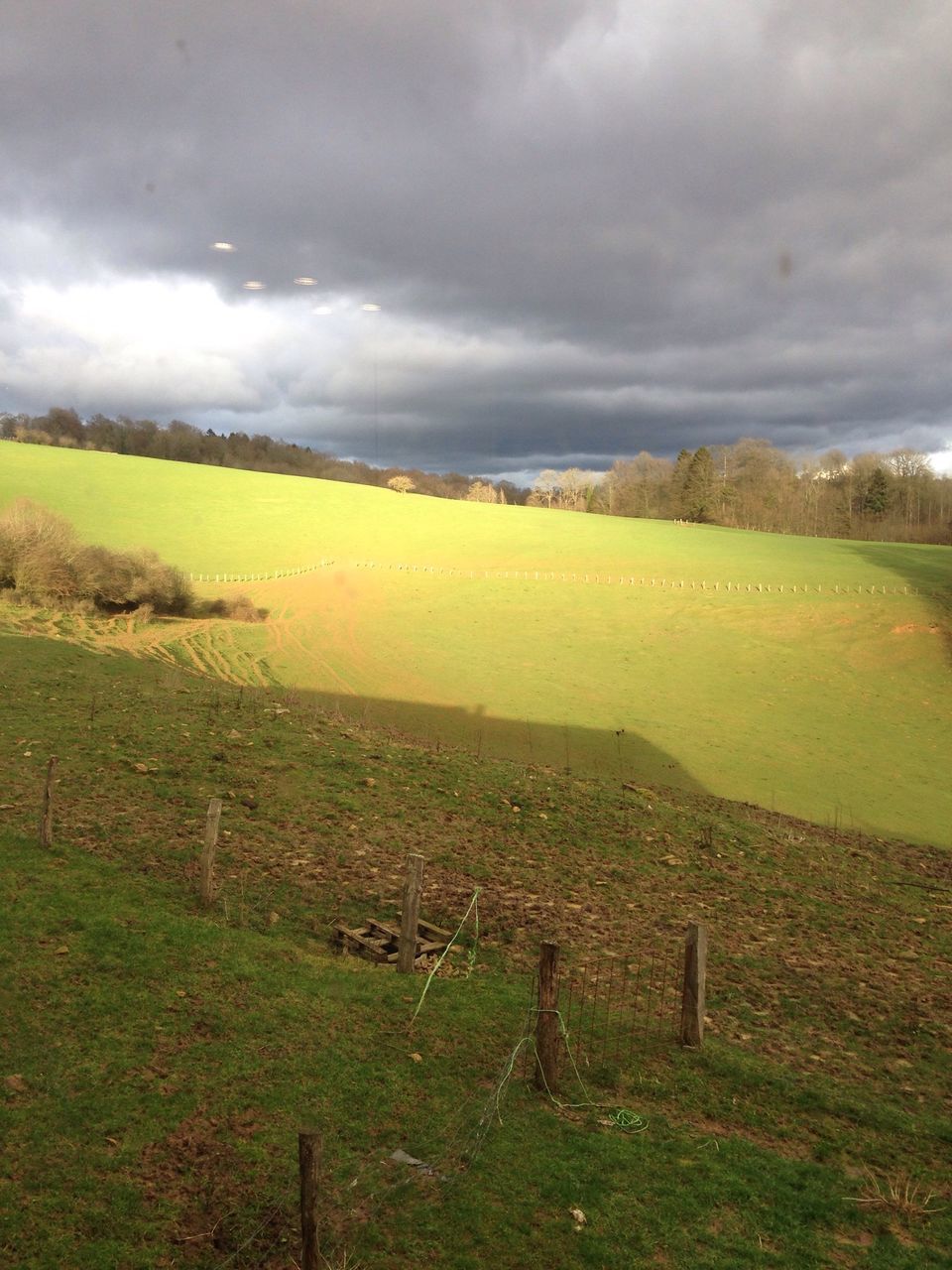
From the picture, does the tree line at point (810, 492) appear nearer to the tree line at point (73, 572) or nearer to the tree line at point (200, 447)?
the tree line at point (200, 447)

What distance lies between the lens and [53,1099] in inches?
268

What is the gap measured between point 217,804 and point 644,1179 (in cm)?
668

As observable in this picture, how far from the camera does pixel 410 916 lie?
965 cm

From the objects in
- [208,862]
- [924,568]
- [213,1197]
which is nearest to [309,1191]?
[213,1197]

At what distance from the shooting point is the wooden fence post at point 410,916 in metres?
9.55

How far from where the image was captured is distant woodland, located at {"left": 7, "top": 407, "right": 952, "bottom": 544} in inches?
4151

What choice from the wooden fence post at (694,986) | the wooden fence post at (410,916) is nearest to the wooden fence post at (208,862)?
the wooden fence post at (410,916)

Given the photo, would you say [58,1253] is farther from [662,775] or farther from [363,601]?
[363,601]

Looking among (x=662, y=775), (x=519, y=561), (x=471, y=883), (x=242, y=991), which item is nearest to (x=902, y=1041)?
(x=471, y=883)

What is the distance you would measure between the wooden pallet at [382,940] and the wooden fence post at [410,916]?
0.24 metres

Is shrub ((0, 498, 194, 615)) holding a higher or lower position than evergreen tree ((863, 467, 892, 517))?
lower

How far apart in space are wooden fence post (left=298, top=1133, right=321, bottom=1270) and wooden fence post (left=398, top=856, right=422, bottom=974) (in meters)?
4.54

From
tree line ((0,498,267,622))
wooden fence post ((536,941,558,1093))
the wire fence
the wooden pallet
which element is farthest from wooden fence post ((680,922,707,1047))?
the wire fence

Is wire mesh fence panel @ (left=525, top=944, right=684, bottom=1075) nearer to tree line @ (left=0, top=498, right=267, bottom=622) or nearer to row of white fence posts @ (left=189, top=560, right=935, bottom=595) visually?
tree line @ (left=0, top=498, right=267, bottom=622)
